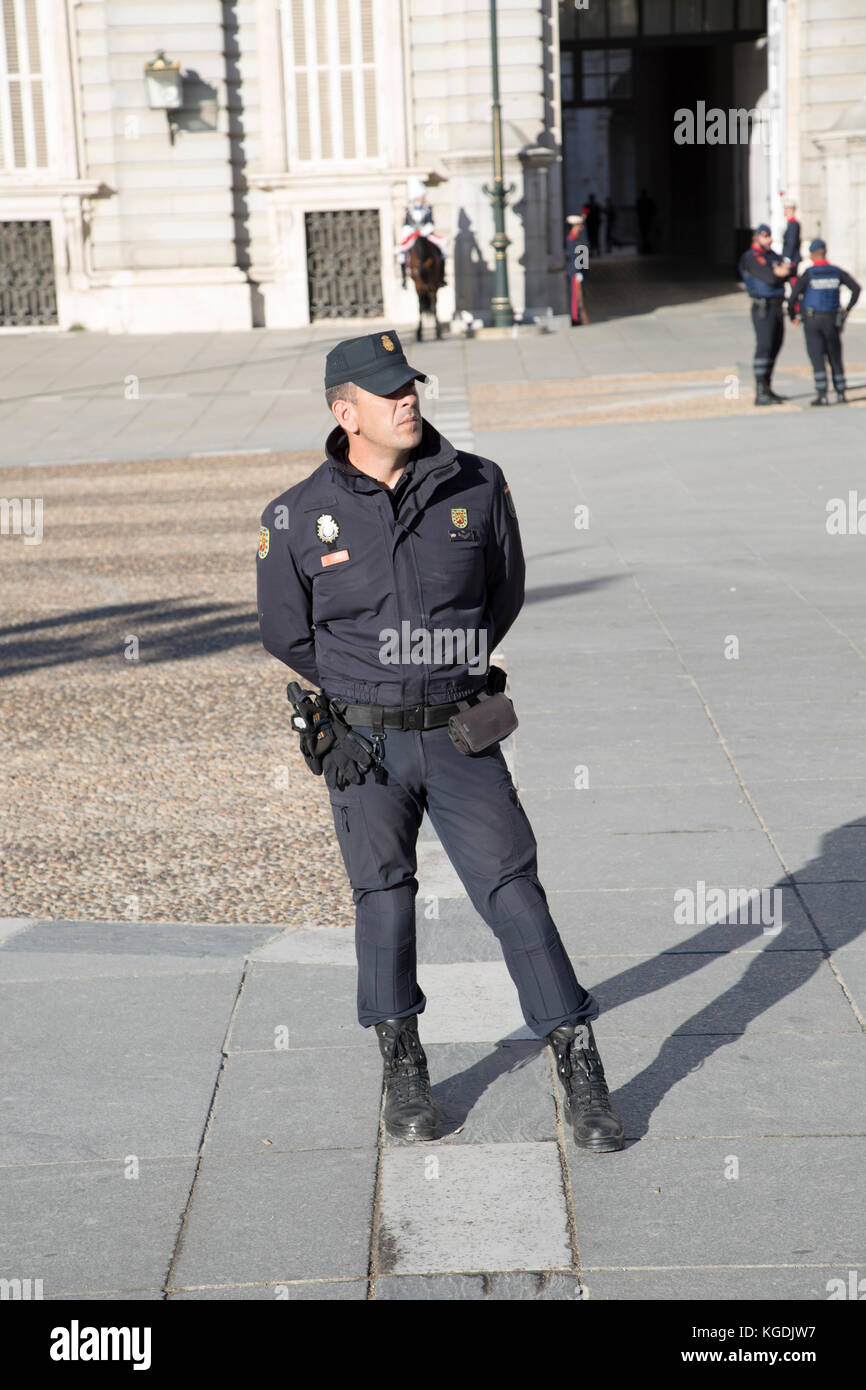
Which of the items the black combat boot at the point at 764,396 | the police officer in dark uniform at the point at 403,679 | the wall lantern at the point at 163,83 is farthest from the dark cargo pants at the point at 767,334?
the police officer in dark uniform at the point at 403,679

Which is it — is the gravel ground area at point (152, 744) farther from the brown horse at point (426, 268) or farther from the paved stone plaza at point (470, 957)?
the brown horse at point (426, 268)

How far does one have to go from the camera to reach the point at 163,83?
90.8 feet

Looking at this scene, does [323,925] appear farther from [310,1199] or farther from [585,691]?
[585,691]

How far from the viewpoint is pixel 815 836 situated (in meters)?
5.88

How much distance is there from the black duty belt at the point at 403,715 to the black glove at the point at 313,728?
74mm

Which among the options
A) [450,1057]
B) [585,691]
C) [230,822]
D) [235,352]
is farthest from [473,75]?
[450,1057]

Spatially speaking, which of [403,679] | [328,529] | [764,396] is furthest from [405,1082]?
[764,396]

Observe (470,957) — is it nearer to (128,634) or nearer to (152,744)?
(152,744)

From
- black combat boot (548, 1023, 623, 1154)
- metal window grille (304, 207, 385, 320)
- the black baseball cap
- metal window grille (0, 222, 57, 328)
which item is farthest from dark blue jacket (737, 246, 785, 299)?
metal window grille (0, 222, 57, 328)

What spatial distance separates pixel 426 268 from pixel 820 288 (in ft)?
32.0

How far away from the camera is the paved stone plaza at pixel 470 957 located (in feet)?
11.6

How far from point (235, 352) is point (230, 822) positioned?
20696 mm

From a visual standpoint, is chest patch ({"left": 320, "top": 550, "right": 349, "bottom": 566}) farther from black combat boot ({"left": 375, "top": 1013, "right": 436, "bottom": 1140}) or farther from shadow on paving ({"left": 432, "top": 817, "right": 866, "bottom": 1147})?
shadow on paving ({"left": 432, "top": 817, "right": 866, "bottom": 1147})

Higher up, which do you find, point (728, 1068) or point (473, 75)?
point (473, 75)
